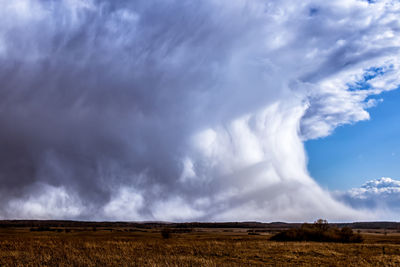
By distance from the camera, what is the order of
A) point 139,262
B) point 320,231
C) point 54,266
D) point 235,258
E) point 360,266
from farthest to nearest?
1. point 320,231
2. point 235,258
3. point 360,266
4. point 139,262
5. point 54,266

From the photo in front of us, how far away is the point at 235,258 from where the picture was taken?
32.6m

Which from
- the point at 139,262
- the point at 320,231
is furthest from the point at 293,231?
the point at 139,262

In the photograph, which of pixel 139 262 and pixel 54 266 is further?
pixel 139 262

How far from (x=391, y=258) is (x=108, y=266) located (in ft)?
83.8

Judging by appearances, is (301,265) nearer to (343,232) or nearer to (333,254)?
(333,254)

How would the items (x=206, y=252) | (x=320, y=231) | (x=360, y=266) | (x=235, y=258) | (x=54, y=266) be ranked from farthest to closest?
1. (x=320, y=231)
2. (x=206, y=252)
3. (x=235, y=258)
4. (x=360, y=266)
5. (x=54, y=266)

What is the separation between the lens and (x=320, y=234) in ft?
233

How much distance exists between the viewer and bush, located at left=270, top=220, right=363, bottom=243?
2761 inches

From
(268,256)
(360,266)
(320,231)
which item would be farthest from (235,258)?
(320,231)

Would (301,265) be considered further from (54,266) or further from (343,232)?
(343,232)

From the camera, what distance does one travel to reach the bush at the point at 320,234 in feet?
230

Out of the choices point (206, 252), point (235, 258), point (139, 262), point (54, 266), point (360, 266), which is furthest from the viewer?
point (206, 252)

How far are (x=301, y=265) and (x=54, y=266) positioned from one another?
708 inches

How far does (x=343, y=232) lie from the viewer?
238 feet
